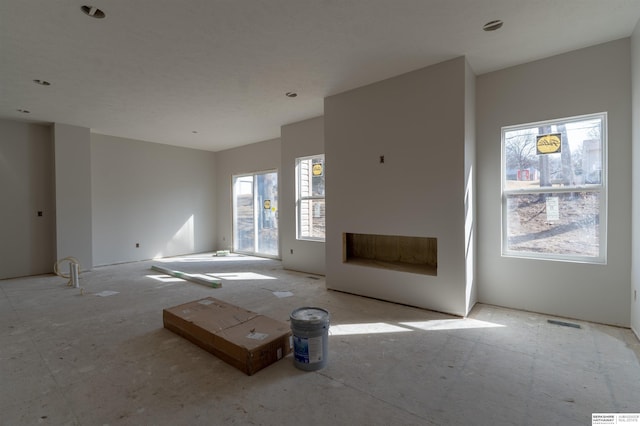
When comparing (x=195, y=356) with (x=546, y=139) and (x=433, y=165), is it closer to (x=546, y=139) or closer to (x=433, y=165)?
(x=433, y=165)

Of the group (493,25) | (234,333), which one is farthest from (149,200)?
(493,25)

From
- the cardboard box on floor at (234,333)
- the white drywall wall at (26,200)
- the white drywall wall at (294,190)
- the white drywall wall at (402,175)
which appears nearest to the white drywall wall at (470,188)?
the white drywall wall at (402,175)

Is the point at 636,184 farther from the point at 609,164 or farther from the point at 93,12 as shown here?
the point at 93,12

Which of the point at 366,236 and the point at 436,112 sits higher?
the point at 436,112

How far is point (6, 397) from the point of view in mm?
2029

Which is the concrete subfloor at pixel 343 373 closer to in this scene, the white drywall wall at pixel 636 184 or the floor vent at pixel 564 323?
the floor vent at pixel 564 323

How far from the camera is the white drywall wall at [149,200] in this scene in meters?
6.49

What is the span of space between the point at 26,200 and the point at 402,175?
22.6 feet

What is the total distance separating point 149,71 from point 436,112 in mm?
3507

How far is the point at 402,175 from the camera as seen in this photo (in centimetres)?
378

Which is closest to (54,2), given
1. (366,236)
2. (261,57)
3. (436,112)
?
(261,57)

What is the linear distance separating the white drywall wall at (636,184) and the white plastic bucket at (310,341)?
304cm

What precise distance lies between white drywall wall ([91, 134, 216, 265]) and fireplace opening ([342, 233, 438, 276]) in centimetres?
527

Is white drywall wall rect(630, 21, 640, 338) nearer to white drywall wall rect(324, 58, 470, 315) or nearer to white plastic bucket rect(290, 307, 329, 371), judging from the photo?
white drywall wall rect(324, 58, 470, 315)
